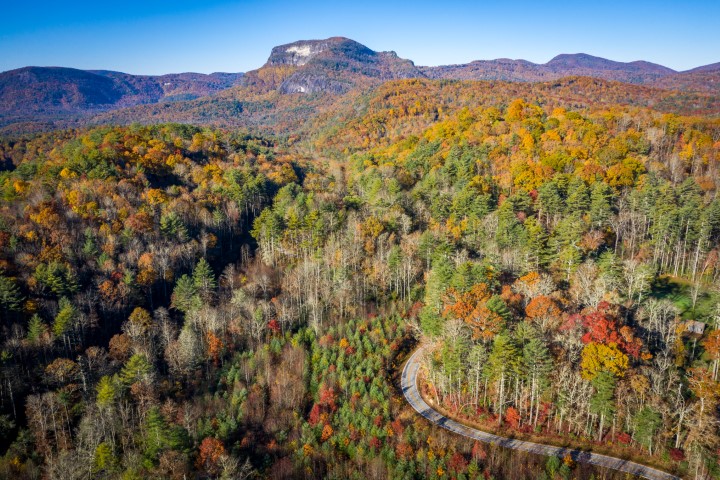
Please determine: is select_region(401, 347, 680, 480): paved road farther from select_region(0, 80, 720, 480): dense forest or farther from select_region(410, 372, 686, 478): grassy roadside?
select_region(0, 80, 720, 480): dense forest

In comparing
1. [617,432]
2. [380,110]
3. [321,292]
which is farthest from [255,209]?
[380,110]

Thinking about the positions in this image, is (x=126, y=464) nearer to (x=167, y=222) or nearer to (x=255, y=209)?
(x=167, y=222)

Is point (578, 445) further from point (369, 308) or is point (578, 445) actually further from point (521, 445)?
point (369, 308)

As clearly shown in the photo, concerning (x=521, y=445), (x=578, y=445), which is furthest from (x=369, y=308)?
(x=578, y=445)

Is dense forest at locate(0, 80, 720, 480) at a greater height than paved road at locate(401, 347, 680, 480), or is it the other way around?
dense forest at locate(0, 80, 720, 480)

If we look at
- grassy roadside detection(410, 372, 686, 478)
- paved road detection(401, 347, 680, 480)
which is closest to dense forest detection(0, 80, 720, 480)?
grassy roadside detection(410, 372, 686, 478)

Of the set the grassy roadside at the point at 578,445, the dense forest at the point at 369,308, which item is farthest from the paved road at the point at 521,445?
the dense forest at the point at 369,308
